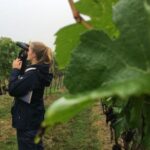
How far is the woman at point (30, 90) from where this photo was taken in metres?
5.47

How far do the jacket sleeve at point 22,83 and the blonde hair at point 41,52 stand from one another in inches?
7.3

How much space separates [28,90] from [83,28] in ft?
15.5

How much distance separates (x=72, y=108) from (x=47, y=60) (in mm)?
5194

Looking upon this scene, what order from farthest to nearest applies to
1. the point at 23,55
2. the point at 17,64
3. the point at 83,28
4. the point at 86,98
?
the point at 23,55 < the point at 17,64 < the point at 83,28 < the point at 86,98

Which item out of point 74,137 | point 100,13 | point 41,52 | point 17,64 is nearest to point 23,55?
point 17,64

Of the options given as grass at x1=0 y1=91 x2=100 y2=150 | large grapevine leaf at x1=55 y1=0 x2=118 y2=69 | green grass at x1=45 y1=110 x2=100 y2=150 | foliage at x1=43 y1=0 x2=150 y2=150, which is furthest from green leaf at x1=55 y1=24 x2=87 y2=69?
green grass at x1=45 y1=110 x2=100 y2=150

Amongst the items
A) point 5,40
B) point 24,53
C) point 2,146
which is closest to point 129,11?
point 24,53

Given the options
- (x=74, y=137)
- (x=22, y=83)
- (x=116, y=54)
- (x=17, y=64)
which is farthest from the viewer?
(x=74, y=137)

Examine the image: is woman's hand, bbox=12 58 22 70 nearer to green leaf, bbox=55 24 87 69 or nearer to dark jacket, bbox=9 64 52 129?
dark jacket, bbox=9 64 52 129

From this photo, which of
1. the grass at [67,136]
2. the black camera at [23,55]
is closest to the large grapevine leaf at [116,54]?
the black camera at [23,55]

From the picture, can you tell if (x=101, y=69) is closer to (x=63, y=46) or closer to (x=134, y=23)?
(x=134, y=23)

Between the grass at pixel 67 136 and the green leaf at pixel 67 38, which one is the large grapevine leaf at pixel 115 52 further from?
the grass at pixel 67 136

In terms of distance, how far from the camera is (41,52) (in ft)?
18.0

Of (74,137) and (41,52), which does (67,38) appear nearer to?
(41,52)
